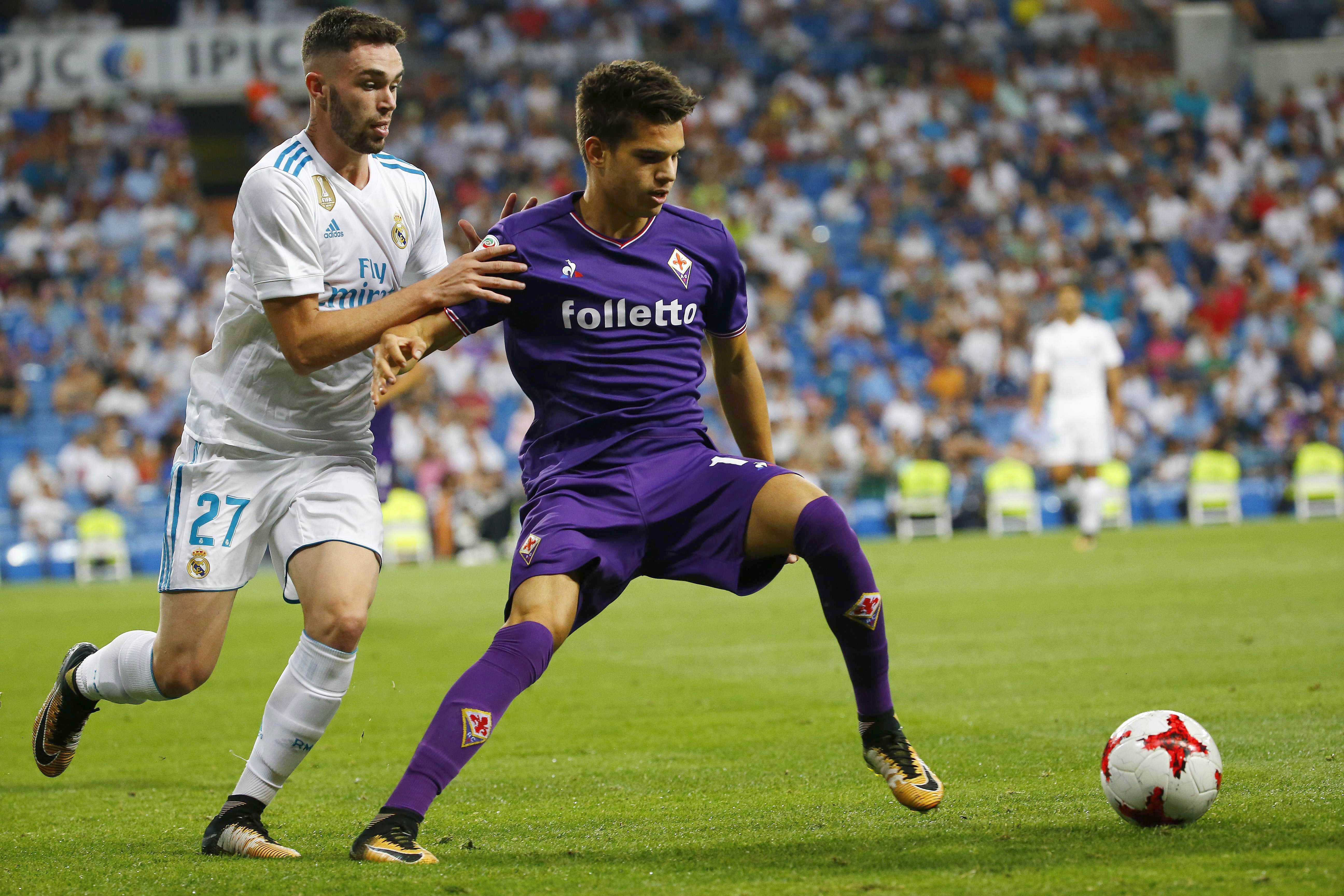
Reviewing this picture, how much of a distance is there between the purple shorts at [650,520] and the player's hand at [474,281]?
0.60 meters

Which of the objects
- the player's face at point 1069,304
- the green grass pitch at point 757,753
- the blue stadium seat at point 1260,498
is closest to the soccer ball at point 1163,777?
the green grass pitch at point 757,753

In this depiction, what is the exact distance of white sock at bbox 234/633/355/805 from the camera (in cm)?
462

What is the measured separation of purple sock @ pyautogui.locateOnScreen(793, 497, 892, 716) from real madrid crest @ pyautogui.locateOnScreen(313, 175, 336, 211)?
1749 mm

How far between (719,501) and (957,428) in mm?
16992

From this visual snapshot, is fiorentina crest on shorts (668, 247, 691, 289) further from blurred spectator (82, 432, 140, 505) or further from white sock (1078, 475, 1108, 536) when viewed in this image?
blurred spectator (82, 432, 140, 505)

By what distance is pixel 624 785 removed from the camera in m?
5.52

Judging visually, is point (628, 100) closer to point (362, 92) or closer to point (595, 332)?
point (595, 332)

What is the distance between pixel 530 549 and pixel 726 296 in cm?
110

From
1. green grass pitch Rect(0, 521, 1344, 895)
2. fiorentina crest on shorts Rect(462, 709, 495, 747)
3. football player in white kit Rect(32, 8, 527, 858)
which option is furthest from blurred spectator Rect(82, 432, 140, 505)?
fiorentina crest on shorts Rect(462, 709, 495, 747)

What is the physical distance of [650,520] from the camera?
4508 millimetres

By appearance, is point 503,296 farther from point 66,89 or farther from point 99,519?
point 66,89

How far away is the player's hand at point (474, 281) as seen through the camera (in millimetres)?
4395

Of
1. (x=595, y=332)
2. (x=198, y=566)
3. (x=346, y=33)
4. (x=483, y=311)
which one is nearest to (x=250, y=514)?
(x=198, y=566)

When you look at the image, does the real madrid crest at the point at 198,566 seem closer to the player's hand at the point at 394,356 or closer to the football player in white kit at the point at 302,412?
the football player in white kit at the point at 302,412
